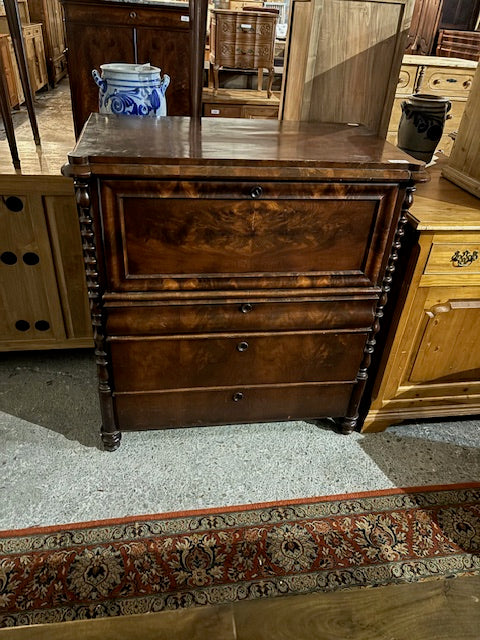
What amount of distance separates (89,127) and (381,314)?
1.08 m

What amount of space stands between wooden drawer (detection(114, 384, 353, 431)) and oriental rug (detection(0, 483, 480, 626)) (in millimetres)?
314

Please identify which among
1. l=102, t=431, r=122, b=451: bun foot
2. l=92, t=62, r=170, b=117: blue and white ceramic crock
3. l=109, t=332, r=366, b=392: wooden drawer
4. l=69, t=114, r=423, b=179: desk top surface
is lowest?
l=102, t=431, r=122, b=451: bun foot

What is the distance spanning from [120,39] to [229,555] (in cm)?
258

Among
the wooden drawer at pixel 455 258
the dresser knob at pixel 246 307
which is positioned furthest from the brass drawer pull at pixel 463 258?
the dresser knob at pixel 246 307

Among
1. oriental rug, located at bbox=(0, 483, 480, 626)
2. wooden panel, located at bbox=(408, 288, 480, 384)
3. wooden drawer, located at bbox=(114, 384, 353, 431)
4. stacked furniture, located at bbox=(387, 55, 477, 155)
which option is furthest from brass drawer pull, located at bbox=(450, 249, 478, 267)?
stacked furniture, located at bbox=(387, 55, 477, 155)

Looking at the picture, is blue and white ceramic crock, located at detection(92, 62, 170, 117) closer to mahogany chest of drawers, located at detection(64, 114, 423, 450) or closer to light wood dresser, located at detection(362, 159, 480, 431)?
mahogany chest of drawers, located at detection(64, 114, 423, 450)

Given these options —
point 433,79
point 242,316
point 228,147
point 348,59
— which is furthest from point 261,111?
point 242,316

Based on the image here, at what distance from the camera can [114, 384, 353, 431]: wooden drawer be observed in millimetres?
1635

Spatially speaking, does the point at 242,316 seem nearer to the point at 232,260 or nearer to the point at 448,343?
the point at 232,260

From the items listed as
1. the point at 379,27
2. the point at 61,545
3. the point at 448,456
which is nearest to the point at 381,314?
the point at 448,456

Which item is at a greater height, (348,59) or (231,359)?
(348,59)

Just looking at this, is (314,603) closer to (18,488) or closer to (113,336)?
(113,336)

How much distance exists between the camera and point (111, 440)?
169cm

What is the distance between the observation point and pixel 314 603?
0.88 metres
